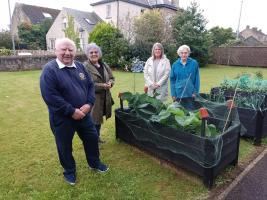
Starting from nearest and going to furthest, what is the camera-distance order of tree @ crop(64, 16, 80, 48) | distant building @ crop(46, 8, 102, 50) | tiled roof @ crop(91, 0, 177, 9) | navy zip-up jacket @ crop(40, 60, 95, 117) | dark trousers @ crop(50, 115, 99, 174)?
navy zip-up jacket @ crop(40, 60, 95, 117) → dark trousers @ crop(50, 115, 99, 174) → tree @ crop(64, 16, 80, 48) → distant building @ crop(46, 8, 102, 50) → tiled roof @ crop(91, 0, 177, 9)

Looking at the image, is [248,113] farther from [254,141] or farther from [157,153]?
[157,153]

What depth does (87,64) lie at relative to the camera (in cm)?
→ 388

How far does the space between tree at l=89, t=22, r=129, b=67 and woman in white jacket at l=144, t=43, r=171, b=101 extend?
38.8ft

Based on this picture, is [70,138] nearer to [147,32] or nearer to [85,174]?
[85,174]

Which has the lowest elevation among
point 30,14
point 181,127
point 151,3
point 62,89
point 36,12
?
point 181,127

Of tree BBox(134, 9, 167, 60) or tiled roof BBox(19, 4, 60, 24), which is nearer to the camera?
tree BBox(134, 9, 167, 60)

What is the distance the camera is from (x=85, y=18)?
28.0 meters

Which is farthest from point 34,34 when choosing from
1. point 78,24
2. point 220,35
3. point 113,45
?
point 220,35

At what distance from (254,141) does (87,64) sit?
313 centimetres

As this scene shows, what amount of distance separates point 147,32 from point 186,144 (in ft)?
49.6

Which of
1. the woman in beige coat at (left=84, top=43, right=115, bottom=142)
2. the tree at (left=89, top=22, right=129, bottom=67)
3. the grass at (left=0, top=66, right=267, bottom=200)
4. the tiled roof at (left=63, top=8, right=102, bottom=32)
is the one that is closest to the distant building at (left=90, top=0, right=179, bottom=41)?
the tiled roof at (left=63, top=8, right=102, bottom=32)

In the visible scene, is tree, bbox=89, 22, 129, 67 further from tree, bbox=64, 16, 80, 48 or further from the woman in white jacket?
the woman in white jacket

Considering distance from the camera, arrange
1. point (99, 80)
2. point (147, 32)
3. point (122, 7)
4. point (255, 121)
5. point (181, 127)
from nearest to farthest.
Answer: point (181, 127)
point (99, 80)
point (255, 121)
point (147, 32)
point (122, 7)

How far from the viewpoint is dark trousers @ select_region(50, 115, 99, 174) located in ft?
9.90
